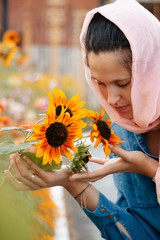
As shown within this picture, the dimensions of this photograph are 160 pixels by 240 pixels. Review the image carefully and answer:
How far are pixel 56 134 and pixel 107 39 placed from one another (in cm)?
45

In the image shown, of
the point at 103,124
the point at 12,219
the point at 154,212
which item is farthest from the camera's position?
the point at 154,212

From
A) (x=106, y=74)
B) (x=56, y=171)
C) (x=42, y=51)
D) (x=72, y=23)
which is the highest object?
(x=106, y=74)

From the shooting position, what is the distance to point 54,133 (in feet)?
3.42

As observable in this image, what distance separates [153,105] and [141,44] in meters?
0.25

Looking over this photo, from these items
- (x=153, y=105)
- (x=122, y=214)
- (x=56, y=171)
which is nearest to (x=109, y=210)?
(x=122, y=214)

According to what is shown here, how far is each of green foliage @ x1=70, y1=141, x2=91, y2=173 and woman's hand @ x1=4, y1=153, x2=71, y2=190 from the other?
2.4 inches

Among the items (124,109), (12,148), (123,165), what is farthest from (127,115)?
(12,148)

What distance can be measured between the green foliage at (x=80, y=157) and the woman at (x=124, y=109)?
0.13ft

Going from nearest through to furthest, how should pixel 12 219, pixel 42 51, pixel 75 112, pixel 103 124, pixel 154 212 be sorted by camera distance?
pixel 12 219, pixel 75 112, pixel 103 124, pixel 154 212, pixel 42 51

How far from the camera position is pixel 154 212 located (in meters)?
1.68

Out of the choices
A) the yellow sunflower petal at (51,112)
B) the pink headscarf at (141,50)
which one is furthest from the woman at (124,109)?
the yellow sunflower petal at (51,112)

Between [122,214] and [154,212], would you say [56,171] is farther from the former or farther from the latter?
[154,212]

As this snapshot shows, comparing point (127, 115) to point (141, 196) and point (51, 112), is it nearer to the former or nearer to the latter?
point (141, 196)

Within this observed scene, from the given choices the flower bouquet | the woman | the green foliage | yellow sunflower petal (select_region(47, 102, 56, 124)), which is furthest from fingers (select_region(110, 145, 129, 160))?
yellow sunflower petal (select_region(47, 102, 56, 124))
